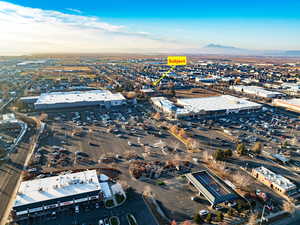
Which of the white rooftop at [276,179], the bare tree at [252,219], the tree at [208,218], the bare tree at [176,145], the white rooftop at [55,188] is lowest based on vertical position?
the bare tree at [252,219]

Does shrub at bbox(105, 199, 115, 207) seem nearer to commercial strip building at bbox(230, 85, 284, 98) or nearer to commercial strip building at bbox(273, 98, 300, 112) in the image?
commercial strip building at bbox(273, 98, 300, 112)

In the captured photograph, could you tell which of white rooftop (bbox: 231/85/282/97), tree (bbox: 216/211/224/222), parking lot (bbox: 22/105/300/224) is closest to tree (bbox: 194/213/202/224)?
parking lot (bbox: 22/105/300/224)

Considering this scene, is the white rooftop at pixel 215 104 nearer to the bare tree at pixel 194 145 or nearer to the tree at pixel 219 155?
the bare tree at pixel 194 145

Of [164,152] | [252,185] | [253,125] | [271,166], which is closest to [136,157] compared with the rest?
[164,152]

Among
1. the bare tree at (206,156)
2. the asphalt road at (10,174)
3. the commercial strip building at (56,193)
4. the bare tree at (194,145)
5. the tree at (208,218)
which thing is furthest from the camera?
the bare tree at (194,145)

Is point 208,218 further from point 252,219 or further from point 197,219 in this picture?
point 252,219

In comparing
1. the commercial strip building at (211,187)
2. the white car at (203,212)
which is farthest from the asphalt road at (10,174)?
the commercial strip building at (211,187)

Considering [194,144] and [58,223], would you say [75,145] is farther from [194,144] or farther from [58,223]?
[194,144]
